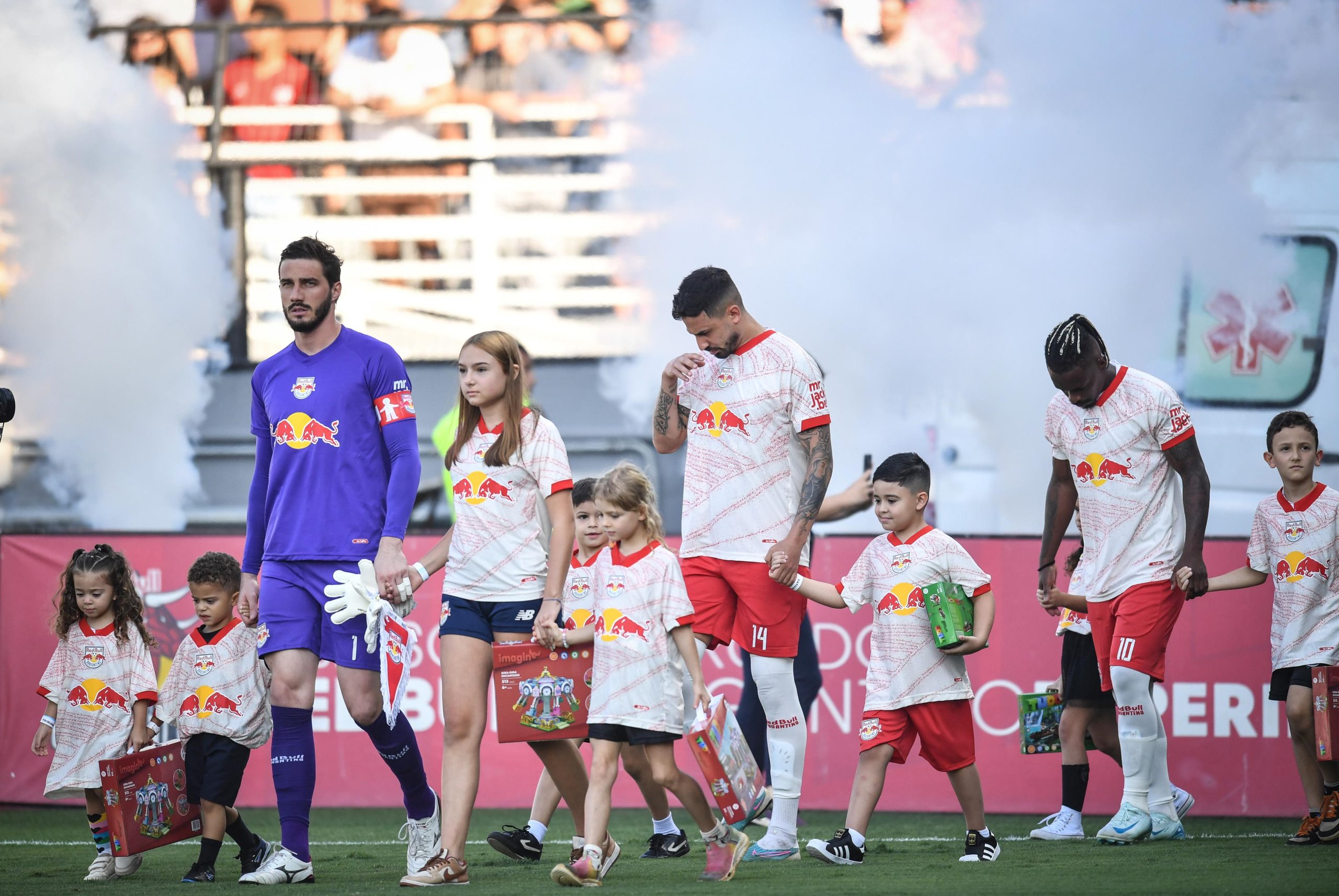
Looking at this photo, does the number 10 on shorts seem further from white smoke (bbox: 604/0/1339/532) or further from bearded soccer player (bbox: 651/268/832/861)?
white smoke (bbox: 604/0/1339/532)

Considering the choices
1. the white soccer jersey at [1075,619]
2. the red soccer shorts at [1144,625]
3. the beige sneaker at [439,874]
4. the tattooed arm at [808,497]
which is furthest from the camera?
the white soccer jersey at [1075,619]

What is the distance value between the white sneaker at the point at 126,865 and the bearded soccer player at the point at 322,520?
Answer: 851 mm

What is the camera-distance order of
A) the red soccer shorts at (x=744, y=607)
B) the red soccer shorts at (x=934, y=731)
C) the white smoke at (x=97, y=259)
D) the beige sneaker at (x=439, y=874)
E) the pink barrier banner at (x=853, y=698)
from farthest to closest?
the white smoke at (x=97, y=259), the pink barrier banner at (x=853, y=698), the red soccer shorts at (x=934, y=731), the red soccer shorts at (x=744, y=607), the beige sneaker at (x=439, y=874)

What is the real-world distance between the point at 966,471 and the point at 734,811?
13.2 ft

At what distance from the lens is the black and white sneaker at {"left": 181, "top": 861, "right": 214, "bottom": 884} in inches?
192

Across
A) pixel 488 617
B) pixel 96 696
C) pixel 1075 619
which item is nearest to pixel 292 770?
pixel 488 617

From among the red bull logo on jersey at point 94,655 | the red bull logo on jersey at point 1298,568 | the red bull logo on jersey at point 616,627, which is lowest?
the red bull logo on jersey at point 94,655

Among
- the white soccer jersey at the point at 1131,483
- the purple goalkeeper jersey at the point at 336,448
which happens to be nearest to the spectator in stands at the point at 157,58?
the purple goalkeeper jersey at the point at 336,448

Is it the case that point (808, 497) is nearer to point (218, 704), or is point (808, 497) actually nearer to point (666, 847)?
point (666, 847)

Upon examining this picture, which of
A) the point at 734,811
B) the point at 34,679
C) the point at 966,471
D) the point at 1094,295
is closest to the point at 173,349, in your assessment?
the point at 34,679

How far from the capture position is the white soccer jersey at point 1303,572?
5.53 metres

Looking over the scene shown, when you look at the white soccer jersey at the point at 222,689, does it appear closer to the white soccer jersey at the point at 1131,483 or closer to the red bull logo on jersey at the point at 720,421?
the red bull logo on jersey at the point at 720,421

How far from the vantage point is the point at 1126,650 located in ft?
16.9

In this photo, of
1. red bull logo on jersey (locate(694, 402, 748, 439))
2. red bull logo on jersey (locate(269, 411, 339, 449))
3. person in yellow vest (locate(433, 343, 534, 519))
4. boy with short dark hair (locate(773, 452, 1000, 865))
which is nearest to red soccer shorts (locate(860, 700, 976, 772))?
boy with short dark hair (locate(773, 452, 1000, 865))
